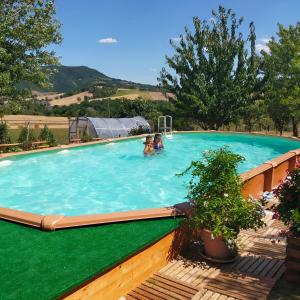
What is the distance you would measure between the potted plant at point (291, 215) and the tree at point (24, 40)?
1371cm

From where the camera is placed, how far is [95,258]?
4602mm

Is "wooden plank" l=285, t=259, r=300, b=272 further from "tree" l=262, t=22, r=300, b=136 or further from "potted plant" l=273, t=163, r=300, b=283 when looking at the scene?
"tree" l=262, t=22, r=300, b=136

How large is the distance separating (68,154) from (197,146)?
9.83 meters

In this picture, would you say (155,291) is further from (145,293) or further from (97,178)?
(97,178)

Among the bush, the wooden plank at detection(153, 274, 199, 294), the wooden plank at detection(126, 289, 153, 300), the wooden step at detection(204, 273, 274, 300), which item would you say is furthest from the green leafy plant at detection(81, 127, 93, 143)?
the wooden plank at detection(126, 289, 153, 300)

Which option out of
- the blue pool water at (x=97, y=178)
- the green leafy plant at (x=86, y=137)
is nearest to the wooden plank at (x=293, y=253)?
the blue pool water at (x=97, y=178)

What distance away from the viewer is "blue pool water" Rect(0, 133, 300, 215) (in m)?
11.8

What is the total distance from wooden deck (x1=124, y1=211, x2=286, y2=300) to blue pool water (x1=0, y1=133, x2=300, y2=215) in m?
5.93

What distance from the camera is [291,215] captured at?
5.05 m

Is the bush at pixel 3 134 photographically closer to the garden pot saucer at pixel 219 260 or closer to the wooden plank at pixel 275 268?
the garden pot saucer at pixel 219 260

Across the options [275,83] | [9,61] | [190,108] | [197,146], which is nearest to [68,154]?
[9,61]

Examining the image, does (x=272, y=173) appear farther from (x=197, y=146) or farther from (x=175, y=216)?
(x=197, y=146)

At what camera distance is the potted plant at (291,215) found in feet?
16.2

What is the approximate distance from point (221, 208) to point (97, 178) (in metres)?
9.80
